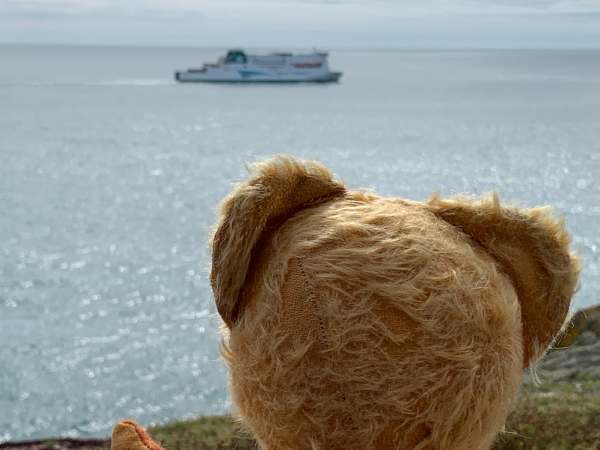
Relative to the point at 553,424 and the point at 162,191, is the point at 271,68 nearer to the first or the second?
the point at 162,191

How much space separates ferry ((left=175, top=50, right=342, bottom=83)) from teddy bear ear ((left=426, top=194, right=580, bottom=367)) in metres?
62.7

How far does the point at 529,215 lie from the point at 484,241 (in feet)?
0.43

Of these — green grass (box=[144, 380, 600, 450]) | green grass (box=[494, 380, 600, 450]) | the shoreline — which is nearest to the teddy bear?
the shoreline

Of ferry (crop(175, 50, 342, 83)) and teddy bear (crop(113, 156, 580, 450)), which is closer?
teddy bear (crop(113, 156, 580, 450))

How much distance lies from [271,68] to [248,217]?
6368 centimetres

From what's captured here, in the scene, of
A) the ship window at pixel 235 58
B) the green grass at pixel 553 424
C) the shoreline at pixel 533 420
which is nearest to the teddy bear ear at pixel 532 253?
the shoreline at pixel 533 420

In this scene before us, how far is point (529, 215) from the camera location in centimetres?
221

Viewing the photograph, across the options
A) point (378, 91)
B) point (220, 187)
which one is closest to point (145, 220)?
point (220, 187)

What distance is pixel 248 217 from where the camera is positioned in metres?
2.12

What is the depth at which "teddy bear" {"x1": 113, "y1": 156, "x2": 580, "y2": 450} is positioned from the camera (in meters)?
2.05

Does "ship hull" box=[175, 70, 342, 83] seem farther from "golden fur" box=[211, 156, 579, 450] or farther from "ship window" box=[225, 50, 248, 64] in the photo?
"golden fur" box=[211, 156, 579, 450]

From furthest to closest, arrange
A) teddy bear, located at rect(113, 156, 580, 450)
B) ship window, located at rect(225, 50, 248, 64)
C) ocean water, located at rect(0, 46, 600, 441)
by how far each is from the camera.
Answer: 1. ship window, located at rect(225, 50, 248, 64)
2. ocean water, located at rect(0, 46, 600, 441)
3. teddy bear, located at rect(113, 156, 580, 450)

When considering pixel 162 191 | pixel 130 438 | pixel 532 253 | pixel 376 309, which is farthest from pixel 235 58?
pixel 376 309

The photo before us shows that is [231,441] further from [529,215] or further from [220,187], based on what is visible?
[220,187]
